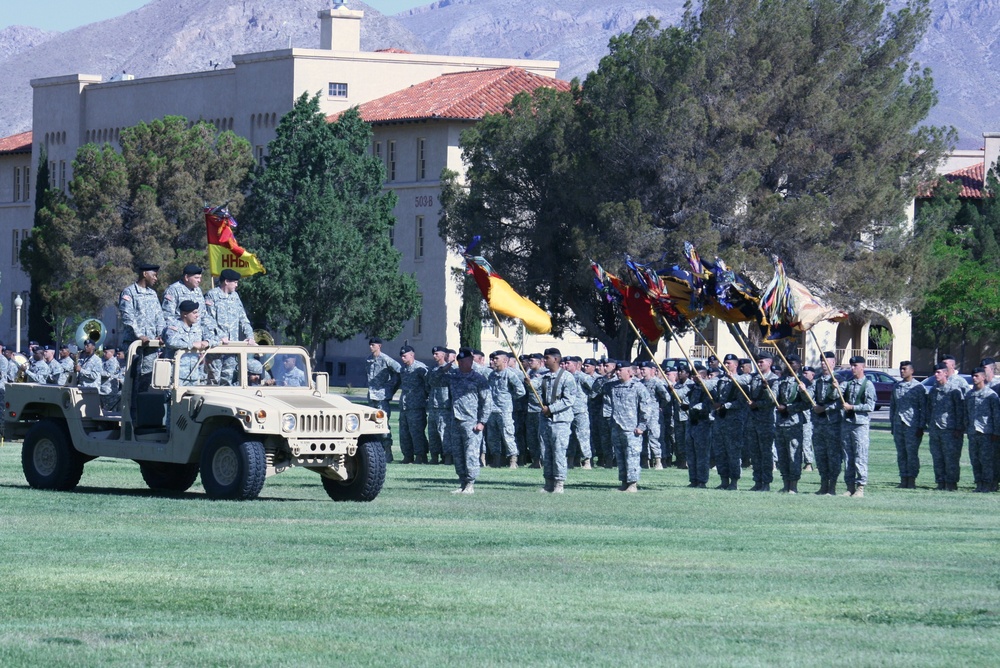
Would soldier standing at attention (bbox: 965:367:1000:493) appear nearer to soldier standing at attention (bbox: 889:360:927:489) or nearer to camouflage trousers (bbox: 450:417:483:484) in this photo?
soldier standing at attention (bbox: 889:360:927:489)

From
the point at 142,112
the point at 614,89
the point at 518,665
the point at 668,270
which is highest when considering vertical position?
the point at 142,112

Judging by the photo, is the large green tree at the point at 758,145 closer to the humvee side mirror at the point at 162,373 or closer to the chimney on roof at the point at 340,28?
the humvee side mirror at the point at 162,373

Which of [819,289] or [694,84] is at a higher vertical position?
[694,84]

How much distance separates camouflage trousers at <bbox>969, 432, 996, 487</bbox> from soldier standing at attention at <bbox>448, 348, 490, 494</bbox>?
6861 mm

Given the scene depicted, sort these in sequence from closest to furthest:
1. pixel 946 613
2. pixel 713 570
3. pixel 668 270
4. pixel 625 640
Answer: pixel 625 640
pixel 946 613
pixel 713 570
pixel 668 270

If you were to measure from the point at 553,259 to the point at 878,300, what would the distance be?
29.5ft

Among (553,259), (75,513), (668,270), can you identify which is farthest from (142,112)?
(75,513)

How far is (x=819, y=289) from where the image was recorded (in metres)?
53.7

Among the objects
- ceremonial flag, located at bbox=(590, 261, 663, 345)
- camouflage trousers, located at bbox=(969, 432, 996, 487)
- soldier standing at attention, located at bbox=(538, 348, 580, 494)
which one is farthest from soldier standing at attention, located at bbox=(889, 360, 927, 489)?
soldier standing at attention, located at bbox=(538, 348, 580, 494)

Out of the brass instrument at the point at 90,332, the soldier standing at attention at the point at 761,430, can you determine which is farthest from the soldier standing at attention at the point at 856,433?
the brass instrument at the point at 90,332

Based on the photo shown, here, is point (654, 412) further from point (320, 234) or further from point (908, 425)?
point (320, 234)

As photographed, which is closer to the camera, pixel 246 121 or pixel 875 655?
pixel 875 655

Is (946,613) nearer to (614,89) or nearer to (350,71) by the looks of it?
(614,89)

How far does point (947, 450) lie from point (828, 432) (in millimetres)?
2726
